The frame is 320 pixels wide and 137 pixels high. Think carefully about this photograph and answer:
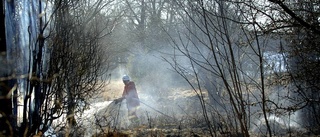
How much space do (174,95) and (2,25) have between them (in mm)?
20178

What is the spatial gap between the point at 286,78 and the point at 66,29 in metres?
4.83

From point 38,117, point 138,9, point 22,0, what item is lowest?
point 38,117

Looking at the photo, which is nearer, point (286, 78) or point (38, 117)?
point (38, 117)

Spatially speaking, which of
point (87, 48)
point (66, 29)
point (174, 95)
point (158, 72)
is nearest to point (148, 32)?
point (158, 72)

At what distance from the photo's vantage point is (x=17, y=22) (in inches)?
182

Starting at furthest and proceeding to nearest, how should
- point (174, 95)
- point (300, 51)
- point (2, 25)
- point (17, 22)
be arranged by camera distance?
1. point (174, 95)
2. point (300, 51)
3. point (17, 22)
4. point (2, 25)

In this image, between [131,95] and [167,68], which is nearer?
[167,68]

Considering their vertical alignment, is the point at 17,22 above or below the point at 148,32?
below

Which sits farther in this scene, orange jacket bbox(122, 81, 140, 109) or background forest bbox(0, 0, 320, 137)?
orange jacket bbox(122, 81, 140, 109)

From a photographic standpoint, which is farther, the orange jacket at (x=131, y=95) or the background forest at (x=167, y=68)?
the orange jacket at (x=131, y=95)

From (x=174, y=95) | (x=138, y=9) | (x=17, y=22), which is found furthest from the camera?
(x=138, y=9)

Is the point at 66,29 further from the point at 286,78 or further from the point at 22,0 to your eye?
the point at 286,78

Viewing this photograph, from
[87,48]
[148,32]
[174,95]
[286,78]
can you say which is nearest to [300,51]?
[286,78]

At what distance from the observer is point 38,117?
3.94m
